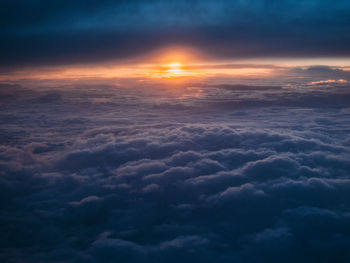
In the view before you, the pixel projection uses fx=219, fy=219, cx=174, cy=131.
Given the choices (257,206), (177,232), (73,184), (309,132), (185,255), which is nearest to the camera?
(185,255)

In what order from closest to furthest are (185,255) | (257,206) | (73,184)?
(185,255), (257,206), (73,184)

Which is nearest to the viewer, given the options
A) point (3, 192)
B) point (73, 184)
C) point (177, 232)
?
point (177, 232)

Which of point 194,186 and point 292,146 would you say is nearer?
point 194,186

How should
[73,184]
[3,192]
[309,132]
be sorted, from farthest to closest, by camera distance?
[309,132]
[73,184]
[3,192]

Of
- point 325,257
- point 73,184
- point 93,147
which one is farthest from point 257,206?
point 93,147

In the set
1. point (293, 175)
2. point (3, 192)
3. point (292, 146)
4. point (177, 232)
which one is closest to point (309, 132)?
point (292, 146)

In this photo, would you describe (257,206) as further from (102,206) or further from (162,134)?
(162,134)

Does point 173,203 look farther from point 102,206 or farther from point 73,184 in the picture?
point 73,184

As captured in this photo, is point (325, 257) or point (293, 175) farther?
point (293, 175)
